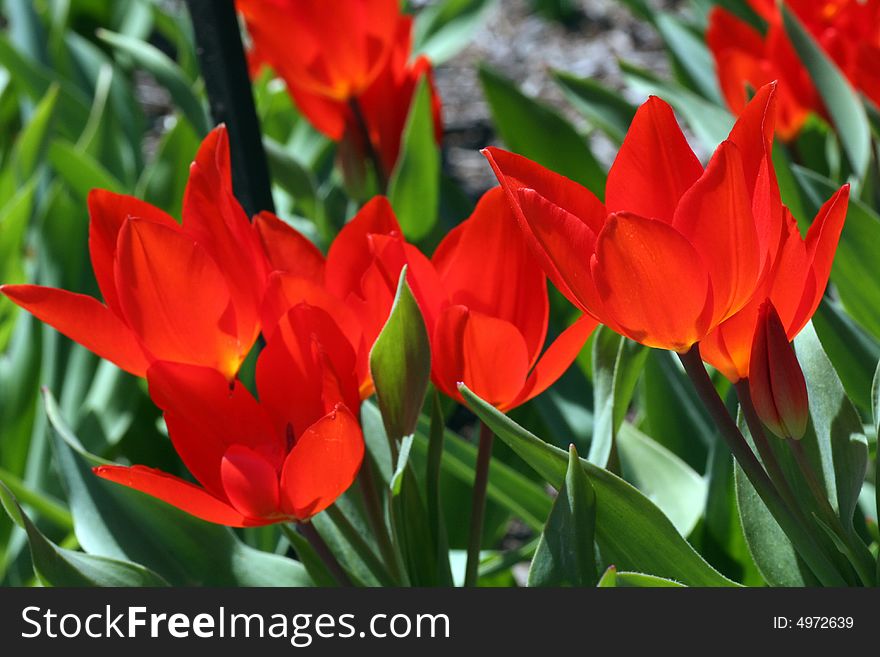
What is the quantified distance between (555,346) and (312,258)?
6.3 inches

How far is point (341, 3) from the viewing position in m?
1.22

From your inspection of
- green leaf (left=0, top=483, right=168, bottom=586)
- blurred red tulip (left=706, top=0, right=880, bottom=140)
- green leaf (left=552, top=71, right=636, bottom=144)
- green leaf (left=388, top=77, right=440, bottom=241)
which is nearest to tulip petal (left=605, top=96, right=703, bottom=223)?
green leaf (left=0, top=483, right=168, bottom=586)

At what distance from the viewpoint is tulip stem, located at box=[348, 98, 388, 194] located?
1.30 m

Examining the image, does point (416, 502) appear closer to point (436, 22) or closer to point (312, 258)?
point (312, 258)

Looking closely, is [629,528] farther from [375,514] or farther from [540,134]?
[540,134]

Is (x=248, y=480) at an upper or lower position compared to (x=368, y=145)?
lower

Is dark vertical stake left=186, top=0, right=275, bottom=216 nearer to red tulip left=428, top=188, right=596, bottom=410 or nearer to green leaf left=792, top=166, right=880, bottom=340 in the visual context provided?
red tulip left=428, top=188, right=596, bottom=410

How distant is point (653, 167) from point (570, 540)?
21 centimetres

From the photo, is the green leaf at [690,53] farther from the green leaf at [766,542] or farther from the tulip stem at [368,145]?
the green leaf at [766,542]

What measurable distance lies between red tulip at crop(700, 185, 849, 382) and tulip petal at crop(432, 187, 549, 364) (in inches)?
4.7

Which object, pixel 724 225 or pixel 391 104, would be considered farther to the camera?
pixel 391 104

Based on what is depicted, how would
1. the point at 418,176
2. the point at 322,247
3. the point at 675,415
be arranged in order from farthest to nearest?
the point at 322,247
the point at 418,176
the point at 675,415

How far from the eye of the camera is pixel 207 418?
1.94 ft

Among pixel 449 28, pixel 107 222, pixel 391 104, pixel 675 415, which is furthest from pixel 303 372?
pixel 449 28
